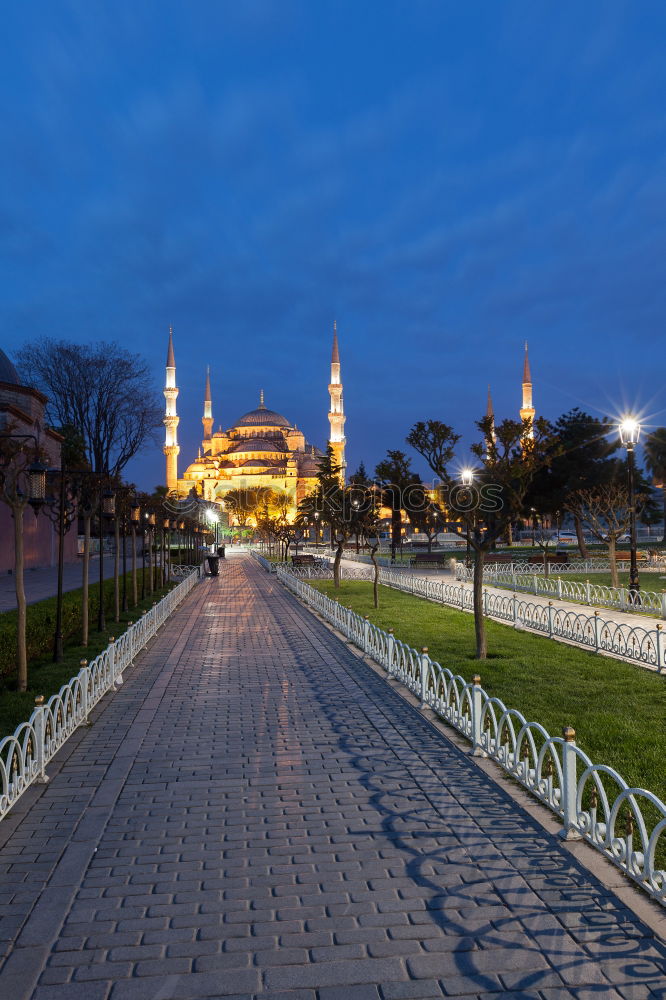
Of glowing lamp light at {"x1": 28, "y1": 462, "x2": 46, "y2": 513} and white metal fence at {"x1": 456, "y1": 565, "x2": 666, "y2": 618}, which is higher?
glowing lamp light at {"x1": 28, "y1": 462, "x2": 46, "y2": 513}

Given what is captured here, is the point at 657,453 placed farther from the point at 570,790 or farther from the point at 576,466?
the point at 570,790

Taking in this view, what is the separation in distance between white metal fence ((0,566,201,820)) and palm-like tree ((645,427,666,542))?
158 feet

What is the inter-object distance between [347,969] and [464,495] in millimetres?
14056

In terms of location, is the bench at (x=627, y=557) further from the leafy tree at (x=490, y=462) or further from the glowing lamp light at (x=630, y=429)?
the leafy tree at (x=490, y=462)

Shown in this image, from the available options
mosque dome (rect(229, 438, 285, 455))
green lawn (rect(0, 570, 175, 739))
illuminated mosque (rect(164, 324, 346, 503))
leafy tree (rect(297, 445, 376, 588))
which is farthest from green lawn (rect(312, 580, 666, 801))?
→ mosque dome (rect(229, 438, 285, 455))

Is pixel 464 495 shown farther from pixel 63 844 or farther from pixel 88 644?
pixel 63 844

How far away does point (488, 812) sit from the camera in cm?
539

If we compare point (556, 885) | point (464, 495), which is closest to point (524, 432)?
point (464, 495)

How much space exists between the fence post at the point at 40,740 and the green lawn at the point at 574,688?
4815mm

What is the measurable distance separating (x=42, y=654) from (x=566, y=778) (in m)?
10.6

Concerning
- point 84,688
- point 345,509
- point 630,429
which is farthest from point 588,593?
point 84,688

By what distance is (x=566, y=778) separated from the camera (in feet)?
16.2

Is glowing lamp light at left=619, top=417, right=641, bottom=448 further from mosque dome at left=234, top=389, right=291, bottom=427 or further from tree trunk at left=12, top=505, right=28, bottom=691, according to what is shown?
mosque dome at left=234, top=389, right=291, bottom=427

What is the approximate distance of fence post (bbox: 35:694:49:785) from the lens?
601 cm
